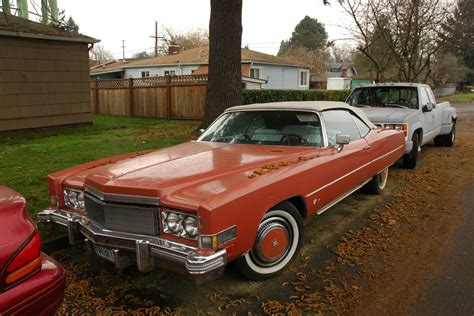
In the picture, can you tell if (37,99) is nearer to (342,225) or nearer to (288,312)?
(342,225)

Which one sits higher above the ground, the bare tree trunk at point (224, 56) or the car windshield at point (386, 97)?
the bare tree trunk at point (224, 56)

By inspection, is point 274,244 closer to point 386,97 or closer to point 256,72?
point 386,97

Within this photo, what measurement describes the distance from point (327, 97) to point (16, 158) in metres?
18.0

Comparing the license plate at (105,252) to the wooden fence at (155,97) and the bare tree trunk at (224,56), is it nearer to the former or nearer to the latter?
the bare tree trunk at (224,56)

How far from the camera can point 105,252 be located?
300 centimetres

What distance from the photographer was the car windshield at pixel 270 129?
4.37m

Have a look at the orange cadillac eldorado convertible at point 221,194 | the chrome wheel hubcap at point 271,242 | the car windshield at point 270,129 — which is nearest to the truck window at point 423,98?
the orange cadillac eldorado convertible at point 221,194

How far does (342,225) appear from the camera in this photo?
4688 millimetres

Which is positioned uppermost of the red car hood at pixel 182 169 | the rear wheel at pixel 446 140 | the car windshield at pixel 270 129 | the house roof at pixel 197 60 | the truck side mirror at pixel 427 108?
the house roof at pixel 197 60

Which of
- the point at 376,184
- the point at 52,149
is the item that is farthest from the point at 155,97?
the point at 376,184

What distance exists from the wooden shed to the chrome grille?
10.2 meters

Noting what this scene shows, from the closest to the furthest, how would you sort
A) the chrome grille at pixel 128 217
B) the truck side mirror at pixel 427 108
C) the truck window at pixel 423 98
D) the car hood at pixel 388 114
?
the chrome grille at pixel 128 217
the car hood at pixel 388 114
the truck side mirror at pixel 427 108
the truck window at pixel 423 98

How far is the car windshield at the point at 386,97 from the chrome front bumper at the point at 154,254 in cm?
688

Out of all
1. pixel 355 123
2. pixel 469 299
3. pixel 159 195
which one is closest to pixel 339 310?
pixel 469 299
